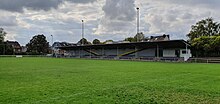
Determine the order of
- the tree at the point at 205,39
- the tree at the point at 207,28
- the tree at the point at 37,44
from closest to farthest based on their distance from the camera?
the tree at the point at 205,39 → the tree at the point at 207,28 → the tree at the point at 37,44

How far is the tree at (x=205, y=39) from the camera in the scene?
170ft

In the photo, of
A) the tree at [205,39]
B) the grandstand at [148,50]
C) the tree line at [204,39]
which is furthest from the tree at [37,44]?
the tree at [205,39]

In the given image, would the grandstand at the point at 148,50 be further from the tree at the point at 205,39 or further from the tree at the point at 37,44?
the tree at the point at 37,44

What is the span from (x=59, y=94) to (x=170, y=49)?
2074 inches

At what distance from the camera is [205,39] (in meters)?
53.7

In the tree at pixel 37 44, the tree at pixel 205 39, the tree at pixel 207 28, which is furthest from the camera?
the tree at pixel 37 44

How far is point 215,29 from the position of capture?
214 feet

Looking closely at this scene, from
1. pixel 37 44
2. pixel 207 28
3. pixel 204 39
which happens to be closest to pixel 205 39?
pixel 204 39

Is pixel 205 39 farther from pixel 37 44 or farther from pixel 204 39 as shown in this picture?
pixel 37 44

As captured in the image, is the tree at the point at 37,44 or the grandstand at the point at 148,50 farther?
the tree at the point at 37,44

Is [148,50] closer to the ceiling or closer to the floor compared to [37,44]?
closer to the floor

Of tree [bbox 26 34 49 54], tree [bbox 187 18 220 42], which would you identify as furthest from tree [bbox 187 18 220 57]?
tree [bbox 26 34 49 54]

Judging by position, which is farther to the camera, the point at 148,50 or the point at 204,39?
the point at 148,50

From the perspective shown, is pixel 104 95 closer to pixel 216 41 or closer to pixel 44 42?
pixel 216 41
